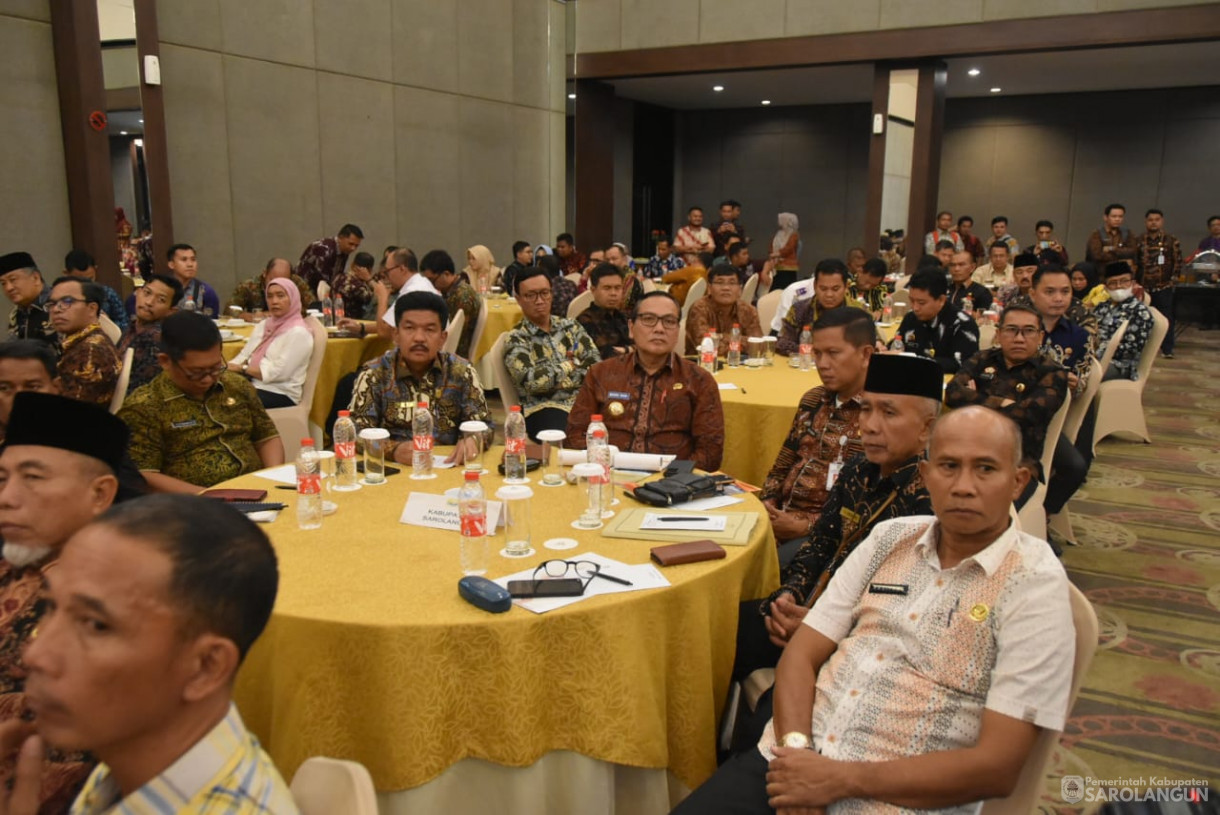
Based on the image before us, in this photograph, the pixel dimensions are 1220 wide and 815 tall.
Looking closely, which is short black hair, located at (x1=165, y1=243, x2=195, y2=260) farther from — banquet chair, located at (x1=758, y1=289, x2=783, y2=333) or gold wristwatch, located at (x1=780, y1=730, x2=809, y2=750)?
gold wristwatch, located at (x1=780, y1=730, x2=809, y2=750)

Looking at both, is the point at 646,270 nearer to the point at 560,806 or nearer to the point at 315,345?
the point at 315,345

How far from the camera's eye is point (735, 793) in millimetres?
2037

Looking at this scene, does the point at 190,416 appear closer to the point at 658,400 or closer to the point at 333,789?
the point at 658,400

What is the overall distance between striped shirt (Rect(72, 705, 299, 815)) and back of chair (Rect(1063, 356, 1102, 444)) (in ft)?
15.7

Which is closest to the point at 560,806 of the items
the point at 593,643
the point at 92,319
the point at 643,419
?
the point at 593,643

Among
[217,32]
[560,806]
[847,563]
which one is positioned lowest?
[560,806]

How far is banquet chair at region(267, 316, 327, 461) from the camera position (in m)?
5.31

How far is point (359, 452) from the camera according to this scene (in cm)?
404

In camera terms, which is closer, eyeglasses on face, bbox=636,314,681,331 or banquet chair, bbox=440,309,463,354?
eyeglasses on face, bbox=636,314,681,331

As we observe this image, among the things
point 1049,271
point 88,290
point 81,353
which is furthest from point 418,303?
point 1049,271

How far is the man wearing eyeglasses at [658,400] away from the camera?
157 inches

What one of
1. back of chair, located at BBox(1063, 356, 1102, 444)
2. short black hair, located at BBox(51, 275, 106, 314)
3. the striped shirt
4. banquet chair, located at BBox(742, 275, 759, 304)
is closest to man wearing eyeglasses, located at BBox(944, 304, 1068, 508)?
back of chair, located at BBox(1063, 356, 1102, 444)

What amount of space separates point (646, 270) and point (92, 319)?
864 centimetres

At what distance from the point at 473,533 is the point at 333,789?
1067mm
